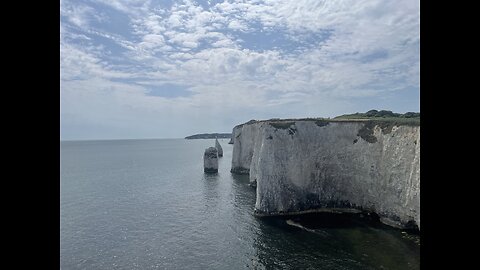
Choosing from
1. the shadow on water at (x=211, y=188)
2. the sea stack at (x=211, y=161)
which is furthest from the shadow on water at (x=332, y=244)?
the sea stack at (x=211, y=161)

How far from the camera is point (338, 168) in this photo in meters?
46.2

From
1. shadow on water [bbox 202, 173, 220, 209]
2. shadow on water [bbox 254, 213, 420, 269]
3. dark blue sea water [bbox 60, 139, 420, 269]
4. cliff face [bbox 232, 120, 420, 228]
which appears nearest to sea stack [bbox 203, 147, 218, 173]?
shadow on water [bbox 202, 173, 220, 209]

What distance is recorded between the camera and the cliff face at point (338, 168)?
3869 centimetres

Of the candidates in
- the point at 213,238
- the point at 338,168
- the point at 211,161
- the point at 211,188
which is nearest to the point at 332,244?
the point at 213,238

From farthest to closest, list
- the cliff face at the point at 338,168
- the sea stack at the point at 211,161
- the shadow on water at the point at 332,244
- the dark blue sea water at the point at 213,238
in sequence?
the sea stack at the point at 211,161 < the cliff face at the point at 338,168 < the dark blue sea water at the point at 213,238 < the shadow on water at the point at 332,244

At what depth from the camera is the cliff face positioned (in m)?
38.7

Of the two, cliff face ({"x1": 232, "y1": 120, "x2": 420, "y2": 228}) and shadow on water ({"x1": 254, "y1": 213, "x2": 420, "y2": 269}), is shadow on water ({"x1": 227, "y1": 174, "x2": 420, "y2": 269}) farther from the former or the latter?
cliff face ({"x1": 232, "y1": 120, "x2": 420, "y2": 228})

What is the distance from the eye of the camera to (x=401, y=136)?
40.2 m

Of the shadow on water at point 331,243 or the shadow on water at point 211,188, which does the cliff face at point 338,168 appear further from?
the shadow on water at point 211,188
